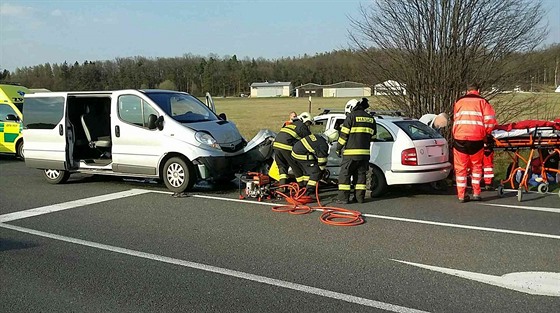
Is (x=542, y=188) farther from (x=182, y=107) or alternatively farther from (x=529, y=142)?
(x=182, y=107)

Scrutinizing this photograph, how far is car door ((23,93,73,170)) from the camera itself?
35.6ft

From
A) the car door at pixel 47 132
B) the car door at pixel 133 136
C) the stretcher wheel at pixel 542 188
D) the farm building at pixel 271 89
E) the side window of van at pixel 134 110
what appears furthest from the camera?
the farm building at pixel 271 89

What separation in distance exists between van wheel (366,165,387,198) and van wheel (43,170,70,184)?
6689 mm

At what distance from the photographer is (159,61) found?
69000 millimetres

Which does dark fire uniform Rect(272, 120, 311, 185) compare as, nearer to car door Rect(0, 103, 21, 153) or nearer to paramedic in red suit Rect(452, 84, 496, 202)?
paramedic in red suit Rect(452, 84, 496, 202)

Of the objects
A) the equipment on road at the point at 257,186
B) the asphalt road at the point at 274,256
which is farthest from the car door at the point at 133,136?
the equipment on road at the point at 257,186

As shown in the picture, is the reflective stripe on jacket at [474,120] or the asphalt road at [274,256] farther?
the reflective stripe on jacket at [474,120]

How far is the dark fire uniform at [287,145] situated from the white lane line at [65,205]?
112 inches

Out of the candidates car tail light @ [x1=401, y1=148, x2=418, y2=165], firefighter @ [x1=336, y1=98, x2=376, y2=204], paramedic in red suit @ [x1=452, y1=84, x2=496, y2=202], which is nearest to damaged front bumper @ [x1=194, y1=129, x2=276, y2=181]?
firefighter @ [x1=336, y1=98, x2=376, y2=204]

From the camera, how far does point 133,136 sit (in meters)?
10.2

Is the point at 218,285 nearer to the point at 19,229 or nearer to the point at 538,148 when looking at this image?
the point at 19,229

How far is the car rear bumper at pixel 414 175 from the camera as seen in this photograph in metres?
8.85

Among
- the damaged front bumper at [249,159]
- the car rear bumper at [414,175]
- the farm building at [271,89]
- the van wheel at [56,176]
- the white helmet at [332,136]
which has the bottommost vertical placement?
the van wheel at [56,176]

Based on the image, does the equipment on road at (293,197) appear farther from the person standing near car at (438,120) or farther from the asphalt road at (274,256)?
the person standing near car at (438,120)
